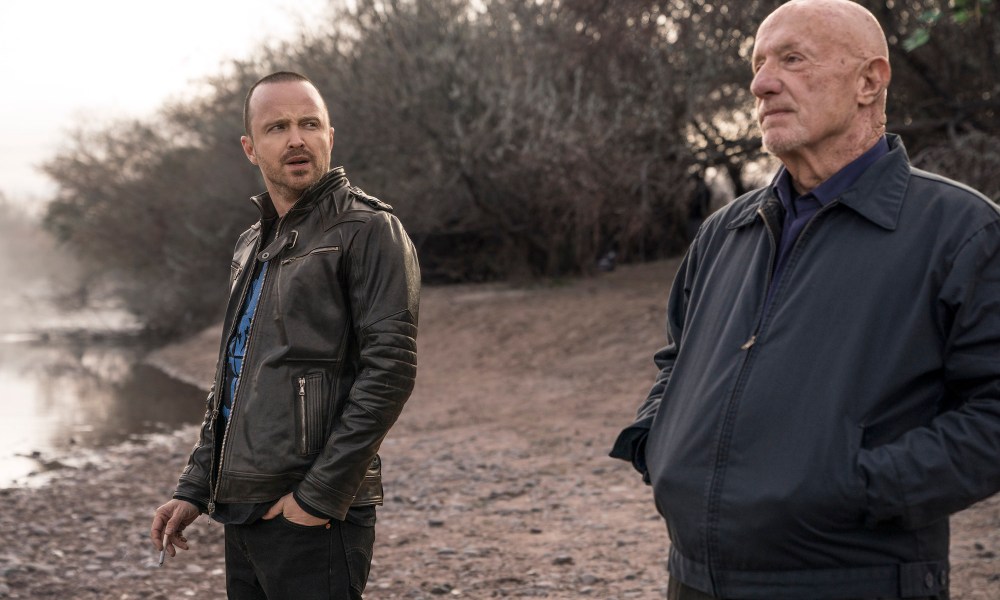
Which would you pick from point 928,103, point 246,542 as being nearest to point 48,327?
point 928,103

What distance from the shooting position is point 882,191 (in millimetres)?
2219

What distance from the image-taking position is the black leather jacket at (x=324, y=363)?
9.39 feet

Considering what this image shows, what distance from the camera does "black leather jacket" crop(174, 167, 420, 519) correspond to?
9.39 feet

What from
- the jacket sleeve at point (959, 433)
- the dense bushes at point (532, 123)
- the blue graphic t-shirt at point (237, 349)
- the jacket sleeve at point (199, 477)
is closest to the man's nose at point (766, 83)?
the jacket sleeve at point (959, 433)

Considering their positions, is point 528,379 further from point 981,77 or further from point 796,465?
point 796,465

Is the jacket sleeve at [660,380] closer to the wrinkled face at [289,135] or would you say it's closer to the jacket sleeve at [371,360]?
the jacket sleeve at [371,360]

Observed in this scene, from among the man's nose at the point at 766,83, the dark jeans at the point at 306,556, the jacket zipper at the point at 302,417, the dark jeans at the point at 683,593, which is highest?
the man's nose at the point at 766,83

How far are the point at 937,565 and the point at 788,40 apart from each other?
1169mm

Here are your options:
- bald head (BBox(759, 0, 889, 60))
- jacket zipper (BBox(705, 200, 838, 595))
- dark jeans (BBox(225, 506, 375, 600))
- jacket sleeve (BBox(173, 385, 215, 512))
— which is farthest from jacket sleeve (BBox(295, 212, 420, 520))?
bald head (BBox(759, 0, 889, 60))

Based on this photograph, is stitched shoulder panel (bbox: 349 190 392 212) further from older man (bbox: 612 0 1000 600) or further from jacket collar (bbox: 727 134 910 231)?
jacket collar (bbox: 727 134 910 231)

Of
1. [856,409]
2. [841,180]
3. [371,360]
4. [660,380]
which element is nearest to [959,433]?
[856,409]

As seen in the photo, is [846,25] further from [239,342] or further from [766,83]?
[239,342]

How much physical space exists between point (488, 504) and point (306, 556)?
18.8ft

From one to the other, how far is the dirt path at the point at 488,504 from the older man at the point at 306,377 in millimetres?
3291
